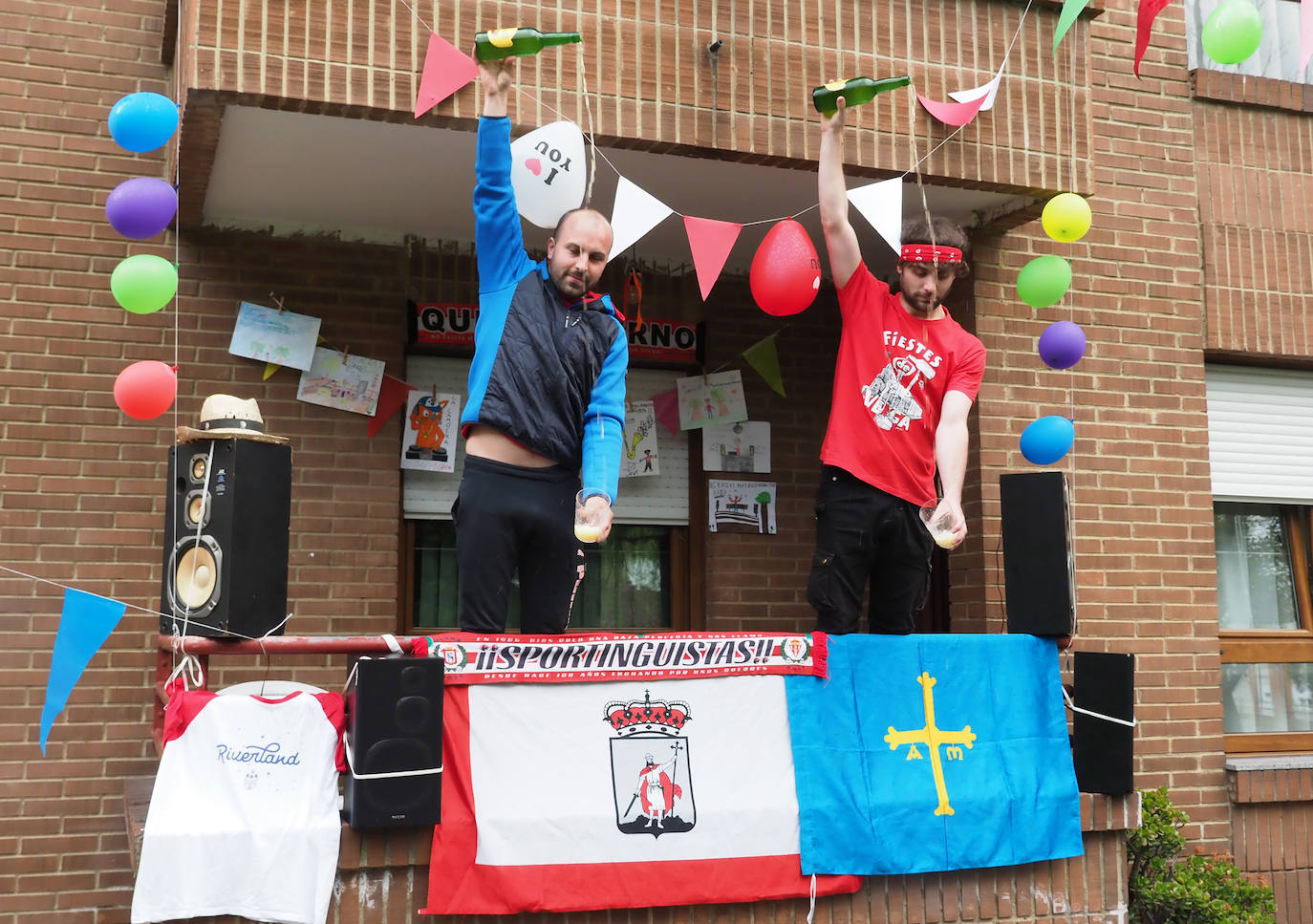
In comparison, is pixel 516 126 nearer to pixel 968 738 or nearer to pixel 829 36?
pixel 829 36

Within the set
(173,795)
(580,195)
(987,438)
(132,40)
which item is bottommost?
(173,795)

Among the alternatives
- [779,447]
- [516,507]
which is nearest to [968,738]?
[516,507]

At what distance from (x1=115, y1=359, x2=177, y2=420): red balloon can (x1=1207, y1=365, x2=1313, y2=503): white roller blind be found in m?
5.44

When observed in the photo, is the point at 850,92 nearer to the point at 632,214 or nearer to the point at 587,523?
the point at 632,214

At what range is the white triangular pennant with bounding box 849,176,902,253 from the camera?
194 inches

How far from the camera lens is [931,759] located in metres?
4.57

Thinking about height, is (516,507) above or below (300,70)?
below

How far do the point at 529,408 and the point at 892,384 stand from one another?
1524 millimetres

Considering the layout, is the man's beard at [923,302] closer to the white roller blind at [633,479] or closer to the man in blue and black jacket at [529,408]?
the man in blue and black jacket at [529,408]

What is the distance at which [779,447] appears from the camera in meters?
6.80

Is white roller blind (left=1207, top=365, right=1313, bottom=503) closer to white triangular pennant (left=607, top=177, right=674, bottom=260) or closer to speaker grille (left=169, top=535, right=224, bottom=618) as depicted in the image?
white triangular pennant (left=607, top=177, right=674, bottom=260)

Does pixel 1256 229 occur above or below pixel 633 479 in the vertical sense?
above

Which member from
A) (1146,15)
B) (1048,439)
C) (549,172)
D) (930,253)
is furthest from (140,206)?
(1146,15)

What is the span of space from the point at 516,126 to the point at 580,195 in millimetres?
405
